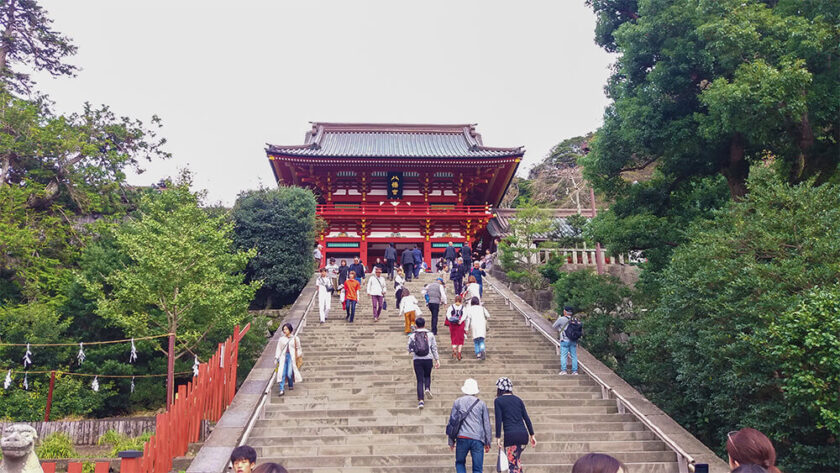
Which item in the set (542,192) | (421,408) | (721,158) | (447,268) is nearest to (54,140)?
(447,268)

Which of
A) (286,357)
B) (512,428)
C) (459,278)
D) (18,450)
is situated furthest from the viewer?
(459,278)

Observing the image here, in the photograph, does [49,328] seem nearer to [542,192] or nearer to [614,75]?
[614,75]

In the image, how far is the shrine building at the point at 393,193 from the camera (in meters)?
22.0

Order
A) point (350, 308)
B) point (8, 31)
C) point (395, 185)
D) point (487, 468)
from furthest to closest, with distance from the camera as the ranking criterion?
point (395, 185) < point (8, 31) < point (350, 308) < point (487, 468)

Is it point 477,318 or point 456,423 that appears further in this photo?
point 477,318

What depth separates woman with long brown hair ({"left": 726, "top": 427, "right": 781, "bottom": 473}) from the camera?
2.64 metres

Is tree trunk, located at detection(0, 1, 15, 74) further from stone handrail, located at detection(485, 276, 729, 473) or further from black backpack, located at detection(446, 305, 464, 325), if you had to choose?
stone handrail, located at detection(485, 276, 729, 473)

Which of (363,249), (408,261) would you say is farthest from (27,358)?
(363,249)

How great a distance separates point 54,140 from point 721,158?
17778 millimetres

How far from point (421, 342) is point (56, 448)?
737 centimetres

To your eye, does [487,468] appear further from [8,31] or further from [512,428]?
[8,31]

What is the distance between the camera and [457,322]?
945cm

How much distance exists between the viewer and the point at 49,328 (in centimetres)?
1138

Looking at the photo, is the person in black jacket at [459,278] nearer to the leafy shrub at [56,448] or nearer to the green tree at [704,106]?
the green tree at [704,106]
